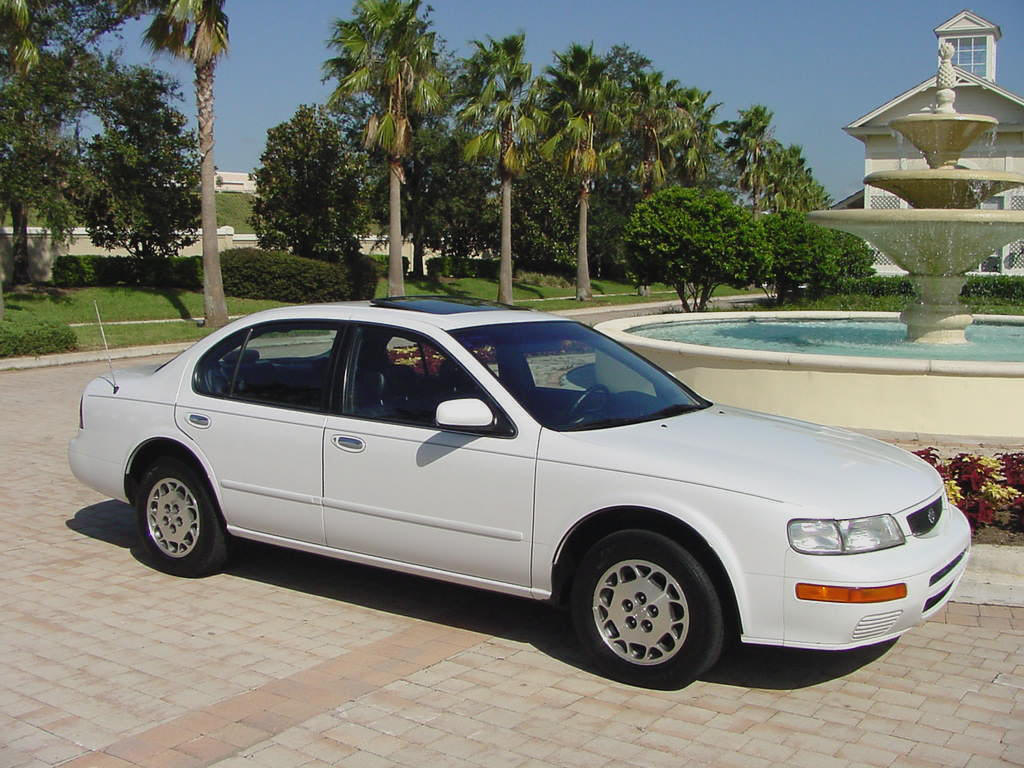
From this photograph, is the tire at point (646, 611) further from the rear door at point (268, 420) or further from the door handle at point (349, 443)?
the rear door at point (268, 420)

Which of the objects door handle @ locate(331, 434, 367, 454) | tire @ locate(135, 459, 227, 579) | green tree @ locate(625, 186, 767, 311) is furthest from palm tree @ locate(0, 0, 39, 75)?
door handle @ locate(331, 434, 367, 454)

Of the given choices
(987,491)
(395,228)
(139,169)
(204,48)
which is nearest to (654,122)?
(395,228)

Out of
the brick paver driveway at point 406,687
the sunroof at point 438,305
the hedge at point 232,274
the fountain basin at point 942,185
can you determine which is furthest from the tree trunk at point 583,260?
the brick paver driveway at point 406,687

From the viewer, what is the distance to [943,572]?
180 inches

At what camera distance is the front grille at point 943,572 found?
176 inches

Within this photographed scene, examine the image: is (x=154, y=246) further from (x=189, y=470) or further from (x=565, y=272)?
(x=189, y=470)

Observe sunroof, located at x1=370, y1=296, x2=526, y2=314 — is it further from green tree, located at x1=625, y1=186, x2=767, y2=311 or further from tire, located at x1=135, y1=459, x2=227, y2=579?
green tree, located at x1=625, y1=186, x2=767, y2=311

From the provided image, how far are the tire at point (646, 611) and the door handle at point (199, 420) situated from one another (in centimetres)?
252

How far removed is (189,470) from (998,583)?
4.73m

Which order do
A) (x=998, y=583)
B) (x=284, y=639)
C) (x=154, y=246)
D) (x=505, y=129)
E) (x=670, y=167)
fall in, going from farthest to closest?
(x=670, y=167) < (x=505, y=129) < (x=154, y=246) < (x=998, y=583) < (x=284, y=639)

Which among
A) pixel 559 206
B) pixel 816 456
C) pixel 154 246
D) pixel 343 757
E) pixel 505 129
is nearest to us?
pixel 343 757

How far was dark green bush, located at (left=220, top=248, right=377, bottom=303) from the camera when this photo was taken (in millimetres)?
33562

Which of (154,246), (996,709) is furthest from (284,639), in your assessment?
(154,246)

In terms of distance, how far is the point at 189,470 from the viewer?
6148mm
